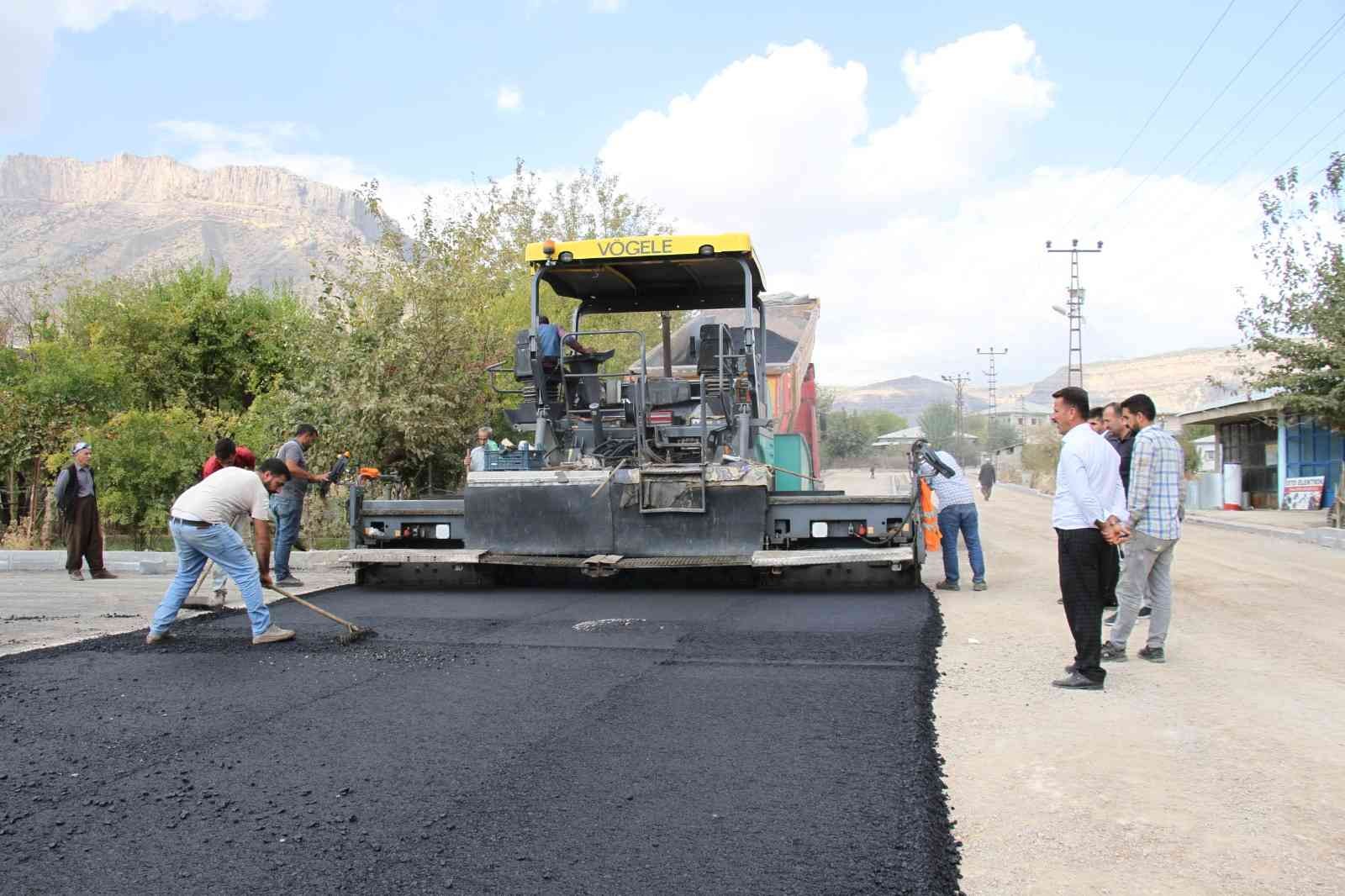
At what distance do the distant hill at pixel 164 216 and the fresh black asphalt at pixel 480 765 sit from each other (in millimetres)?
97962

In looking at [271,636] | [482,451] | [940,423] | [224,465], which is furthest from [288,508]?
[940,423]

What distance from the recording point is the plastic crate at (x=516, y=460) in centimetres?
875

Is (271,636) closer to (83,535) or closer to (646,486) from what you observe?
(646,486)

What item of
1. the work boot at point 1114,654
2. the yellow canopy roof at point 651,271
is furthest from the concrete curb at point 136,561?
the work boot at point 1114,654

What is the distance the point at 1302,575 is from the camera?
1085cm

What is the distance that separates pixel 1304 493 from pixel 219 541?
941 inches

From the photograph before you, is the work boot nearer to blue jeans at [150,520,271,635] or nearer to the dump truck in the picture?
the dump truck

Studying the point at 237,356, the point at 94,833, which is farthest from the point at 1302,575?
the point at 237,356

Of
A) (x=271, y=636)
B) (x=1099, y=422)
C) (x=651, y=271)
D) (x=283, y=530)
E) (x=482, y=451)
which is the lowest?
(x=271, y=636)

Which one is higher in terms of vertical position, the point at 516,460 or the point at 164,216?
the point at 164,216

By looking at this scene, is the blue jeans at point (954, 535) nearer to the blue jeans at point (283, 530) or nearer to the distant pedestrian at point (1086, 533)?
the distant pedestrian at point (1086, 533)

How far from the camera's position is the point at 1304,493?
76.9 ft

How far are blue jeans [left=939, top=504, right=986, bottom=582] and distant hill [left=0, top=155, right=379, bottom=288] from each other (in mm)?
95780

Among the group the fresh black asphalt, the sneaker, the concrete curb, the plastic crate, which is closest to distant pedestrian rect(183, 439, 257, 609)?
the sneaker
